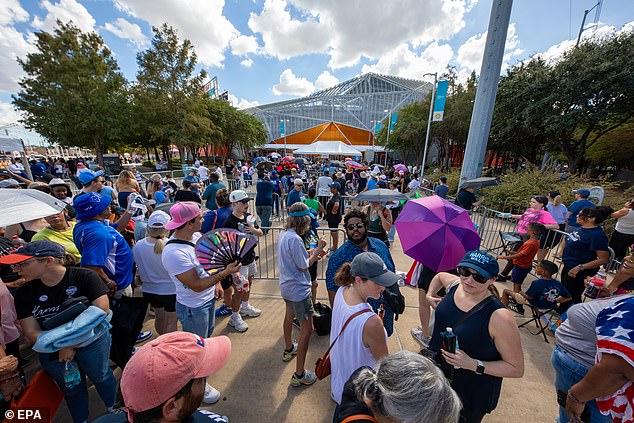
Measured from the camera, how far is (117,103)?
20453 mm

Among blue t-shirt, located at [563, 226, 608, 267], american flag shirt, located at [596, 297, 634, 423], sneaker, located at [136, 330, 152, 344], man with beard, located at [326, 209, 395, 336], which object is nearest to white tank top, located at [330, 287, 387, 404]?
man with beard, located at [326, 209, 395, 336]

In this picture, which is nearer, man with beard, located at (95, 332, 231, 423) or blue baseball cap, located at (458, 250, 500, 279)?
man with beard, located at (95, 332, 231, 423)

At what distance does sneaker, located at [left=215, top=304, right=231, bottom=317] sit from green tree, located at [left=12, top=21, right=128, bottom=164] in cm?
2324

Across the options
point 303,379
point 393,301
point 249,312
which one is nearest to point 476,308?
point 393,301

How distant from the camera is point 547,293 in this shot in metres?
3.68

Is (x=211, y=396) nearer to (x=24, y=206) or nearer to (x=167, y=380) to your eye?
(x=167, y=380)

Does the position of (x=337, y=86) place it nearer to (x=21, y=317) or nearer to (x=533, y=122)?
(x=533, y=122)

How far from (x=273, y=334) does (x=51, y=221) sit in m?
3.27

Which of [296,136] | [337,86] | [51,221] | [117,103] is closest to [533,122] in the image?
[51,221]

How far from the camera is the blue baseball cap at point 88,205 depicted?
2.66 meters

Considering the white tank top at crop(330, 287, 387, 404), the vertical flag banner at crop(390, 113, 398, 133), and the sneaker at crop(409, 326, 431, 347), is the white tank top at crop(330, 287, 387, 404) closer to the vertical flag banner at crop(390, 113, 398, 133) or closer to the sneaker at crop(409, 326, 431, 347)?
the sneaker at crop(409, 326, 431, 347)

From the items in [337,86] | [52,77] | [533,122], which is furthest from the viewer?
[337,86]

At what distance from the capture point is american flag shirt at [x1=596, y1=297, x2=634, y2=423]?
1.40 metres

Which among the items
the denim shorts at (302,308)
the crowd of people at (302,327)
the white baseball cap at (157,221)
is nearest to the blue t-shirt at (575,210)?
the crowd of people at (302,327)
